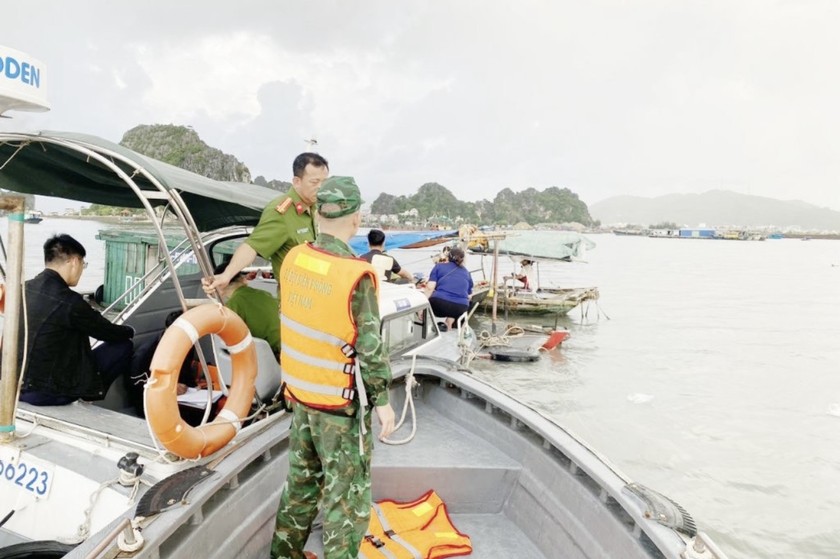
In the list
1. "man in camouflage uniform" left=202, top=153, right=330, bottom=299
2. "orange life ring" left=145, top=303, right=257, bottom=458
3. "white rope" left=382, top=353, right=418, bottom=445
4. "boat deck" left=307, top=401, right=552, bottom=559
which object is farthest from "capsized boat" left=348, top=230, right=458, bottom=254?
"orange life ring" left=145, top=303, right=257, bottom=458

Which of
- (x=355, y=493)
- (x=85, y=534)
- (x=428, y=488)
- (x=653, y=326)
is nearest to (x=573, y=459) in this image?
(x=428, y=488)

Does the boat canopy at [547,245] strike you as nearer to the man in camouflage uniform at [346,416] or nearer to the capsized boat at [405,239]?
the capsized boat at [405,239]

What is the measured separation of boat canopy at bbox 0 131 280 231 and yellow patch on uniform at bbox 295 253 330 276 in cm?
134

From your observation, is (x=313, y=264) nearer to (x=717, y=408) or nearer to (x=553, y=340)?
(x=717, y=408)

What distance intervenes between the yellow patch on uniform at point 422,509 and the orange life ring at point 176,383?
3.88 feet

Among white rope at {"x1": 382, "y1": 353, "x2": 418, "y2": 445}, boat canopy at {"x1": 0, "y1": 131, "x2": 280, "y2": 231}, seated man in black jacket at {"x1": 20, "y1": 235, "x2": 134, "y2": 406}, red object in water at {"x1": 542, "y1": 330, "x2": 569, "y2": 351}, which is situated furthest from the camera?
red object in water at {"x1": 542, "y1": 330, "x2": 569, "y2": 351}

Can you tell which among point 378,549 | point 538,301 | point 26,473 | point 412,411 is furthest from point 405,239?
point 26,473

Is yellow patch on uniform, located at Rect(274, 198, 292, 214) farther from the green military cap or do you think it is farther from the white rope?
the white rope

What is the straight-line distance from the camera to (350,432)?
2260 millimetres

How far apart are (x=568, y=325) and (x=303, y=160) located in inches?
696

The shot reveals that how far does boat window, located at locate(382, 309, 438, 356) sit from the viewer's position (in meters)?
4.68

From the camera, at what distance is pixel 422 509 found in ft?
10.6

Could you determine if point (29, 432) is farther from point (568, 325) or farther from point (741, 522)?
point (568, 325)

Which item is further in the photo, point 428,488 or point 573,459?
point 428,488
